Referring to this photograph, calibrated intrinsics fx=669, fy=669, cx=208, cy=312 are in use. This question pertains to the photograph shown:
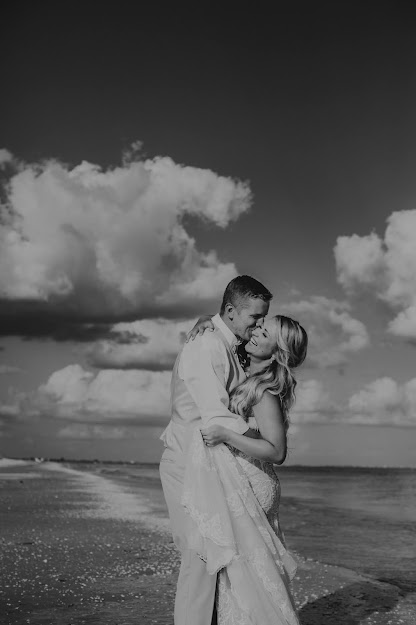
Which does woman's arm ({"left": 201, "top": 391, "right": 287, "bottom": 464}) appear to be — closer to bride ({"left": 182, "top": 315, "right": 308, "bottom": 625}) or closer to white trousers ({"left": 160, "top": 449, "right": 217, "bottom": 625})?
bride ({"left": 182, "top": 315, "right": 308, "bottom": 625})

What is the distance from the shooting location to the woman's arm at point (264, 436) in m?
3.91

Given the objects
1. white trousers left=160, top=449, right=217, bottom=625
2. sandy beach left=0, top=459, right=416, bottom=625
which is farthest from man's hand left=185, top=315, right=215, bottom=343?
sandy beach left=0, top=459, right=416, bottom=625

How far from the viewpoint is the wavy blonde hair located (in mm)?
4109

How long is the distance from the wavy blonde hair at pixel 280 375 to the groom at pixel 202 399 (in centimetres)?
12

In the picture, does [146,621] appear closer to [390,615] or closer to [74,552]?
[390,615]

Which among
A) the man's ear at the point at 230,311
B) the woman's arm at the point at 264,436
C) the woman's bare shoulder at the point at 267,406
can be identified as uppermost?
the man's ear at the point at 230,311

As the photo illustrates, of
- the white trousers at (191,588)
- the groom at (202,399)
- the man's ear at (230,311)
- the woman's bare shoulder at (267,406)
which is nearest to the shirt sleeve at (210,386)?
the groom at (202,399)

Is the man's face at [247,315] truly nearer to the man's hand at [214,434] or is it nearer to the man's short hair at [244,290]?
the man's short hair at [244,290]

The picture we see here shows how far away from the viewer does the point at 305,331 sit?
14.4 feet

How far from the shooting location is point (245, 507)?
399 cm

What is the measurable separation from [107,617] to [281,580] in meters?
2.59

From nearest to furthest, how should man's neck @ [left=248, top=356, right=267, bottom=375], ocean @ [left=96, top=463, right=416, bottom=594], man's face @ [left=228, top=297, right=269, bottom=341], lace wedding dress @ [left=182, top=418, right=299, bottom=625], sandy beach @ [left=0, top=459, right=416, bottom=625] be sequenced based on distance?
lace wedding dress @ [left=182, top=418, right=299, bottom=625] → man's neck @ [left=248, top=356, right=267, bottom=375] → man's face @ [left=228, top=297, right=269, bottom=341] → sandy beach @ [left=0, top=459, right=416, bottom=625] → ocean @ [left=96, top=463, right=416, bottom=594]

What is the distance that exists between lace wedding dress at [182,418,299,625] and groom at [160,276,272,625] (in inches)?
4.7

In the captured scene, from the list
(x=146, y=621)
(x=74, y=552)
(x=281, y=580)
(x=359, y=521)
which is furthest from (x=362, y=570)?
(x=359, y=521)
